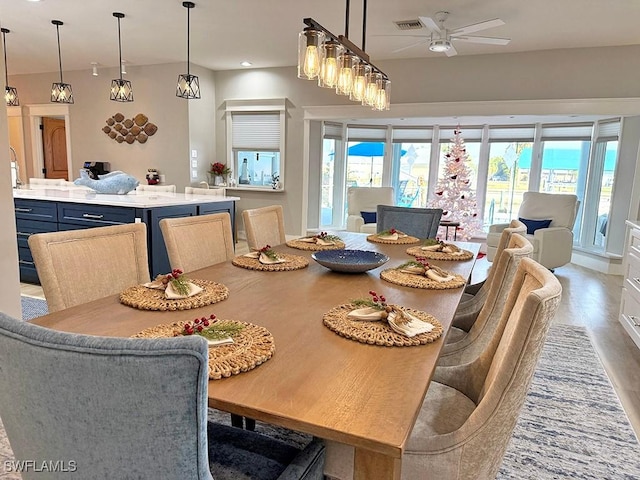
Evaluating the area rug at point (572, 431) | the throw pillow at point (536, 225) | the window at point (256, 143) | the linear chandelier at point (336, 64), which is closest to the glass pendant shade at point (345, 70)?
the linear chandelier at point (336, 64)

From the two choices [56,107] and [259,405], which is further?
[56,107]

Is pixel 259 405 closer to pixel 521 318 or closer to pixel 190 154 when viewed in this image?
pixel 521 318

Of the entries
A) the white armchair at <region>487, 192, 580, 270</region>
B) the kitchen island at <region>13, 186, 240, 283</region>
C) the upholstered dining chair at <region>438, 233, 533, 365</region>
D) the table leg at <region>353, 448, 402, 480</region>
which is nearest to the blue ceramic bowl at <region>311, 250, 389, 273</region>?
the upholstered dining chair at <region>438, 233, 533, 365</region>

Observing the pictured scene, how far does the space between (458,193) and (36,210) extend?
6181 millimetres

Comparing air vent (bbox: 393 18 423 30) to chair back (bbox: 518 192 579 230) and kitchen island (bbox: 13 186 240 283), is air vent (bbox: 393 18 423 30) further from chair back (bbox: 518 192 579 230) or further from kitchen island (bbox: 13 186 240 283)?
chair back (bbox: 518 192 579 230)

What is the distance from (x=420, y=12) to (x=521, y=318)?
4090 millimetres

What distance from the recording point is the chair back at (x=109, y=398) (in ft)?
2.00

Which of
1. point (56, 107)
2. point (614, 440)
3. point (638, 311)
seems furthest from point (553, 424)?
point (56, 107)

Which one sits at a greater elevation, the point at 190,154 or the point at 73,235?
the point at 190,154

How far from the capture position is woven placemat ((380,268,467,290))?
1.82m

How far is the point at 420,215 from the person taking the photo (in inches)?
138

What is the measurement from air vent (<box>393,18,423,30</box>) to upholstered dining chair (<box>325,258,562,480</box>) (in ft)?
13.1

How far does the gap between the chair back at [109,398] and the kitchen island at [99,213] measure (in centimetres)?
333

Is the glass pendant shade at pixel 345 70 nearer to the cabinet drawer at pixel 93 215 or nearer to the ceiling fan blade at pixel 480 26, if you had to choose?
the ceiling fan blade at pixel 480 26
